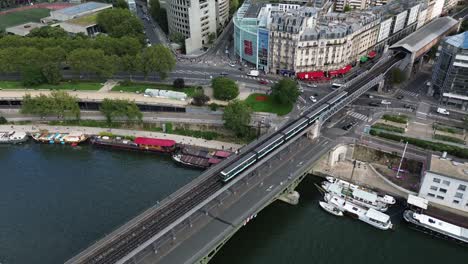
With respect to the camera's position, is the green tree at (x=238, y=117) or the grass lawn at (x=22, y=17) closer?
the green tree at (x=238, y=117)

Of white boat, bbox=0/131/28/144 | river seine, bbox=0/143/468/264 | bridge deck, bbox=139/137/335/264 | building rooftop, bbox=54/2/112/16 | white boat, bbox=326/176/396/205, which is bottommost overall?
river seine, bbox=0/143/468/264

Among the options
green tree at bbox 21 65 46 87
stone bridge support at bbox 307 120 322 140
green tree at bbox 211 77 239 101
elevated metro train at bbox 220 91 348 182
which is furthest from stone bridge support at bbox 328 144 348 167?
green tree at bbox 21 65 46 87

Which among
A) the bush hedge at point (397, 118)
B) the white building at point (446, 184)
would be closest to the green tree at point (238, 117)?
the bush hedge at point (397, 118)

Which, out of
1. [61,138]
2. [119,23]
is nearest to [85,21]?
[119,23]

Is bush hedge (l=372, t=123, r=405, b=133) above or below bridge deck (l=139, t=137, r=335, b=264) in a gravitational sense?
above

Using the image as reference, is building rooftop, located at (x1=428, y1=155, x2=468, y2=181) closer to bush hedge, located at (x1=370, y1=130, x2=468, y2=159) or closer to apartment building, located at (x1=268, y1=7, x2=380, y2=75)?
bush hedge, located at (x1=370, y1=130, x2=468, y2=159)

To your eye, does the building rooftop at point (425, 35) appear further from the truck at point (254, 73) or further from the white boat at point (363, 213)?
the white boat at point (363, 213)
